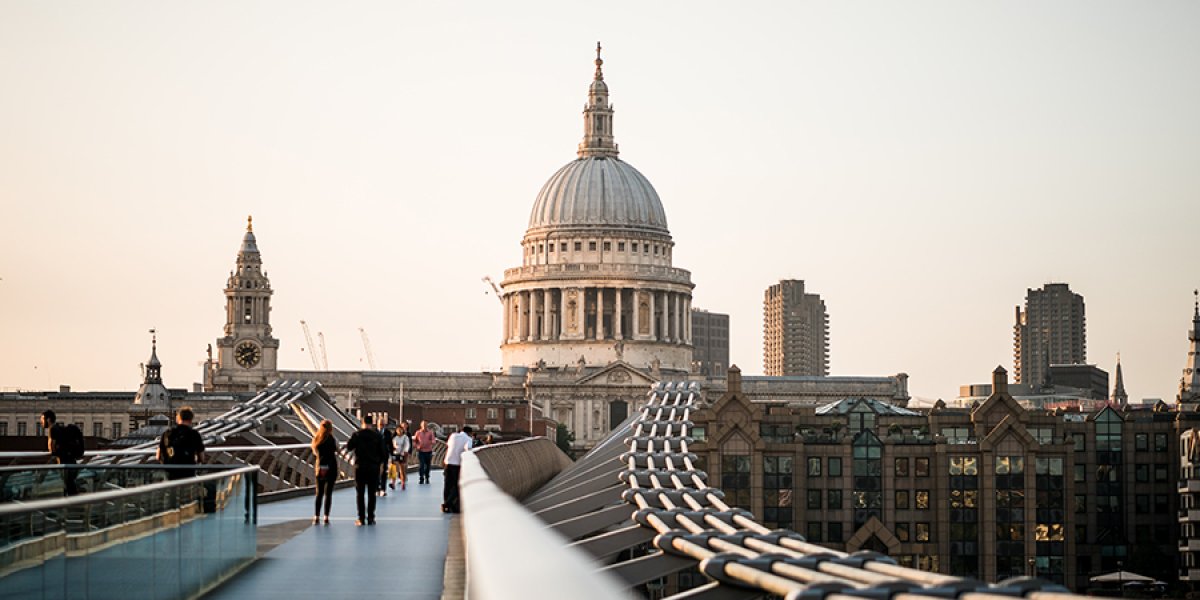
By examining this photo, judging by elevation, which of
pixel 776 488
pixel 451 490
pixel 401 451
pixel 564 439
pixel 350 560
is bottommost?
pixel 564 439

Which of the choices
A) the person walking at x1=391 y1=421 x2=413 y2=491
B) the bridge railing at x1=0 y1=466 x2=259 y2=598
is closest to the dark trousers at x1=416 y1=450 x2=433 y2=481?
the person walking at x1=391 y1=421 x2=413 y2=491

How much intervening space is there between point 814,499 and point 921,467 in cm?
595

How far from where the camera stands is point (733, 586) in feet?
41.1

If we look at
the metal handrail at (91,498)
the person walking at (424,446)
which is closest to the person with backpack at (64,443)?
the metal handrail at (91,498)

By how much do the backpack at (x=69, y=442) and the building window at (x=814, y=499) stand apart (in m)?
75.6

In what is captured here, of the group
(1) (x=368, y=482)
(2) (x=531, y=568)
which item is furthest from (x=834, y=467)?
(2) (x=531, y=568)

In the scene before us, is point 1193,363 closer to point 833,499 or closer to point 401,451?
point 833,499

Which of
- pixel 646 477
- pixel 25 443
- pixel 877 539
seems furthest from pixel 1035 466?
pixel 646 477

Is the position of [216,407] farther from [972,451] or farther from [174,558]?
[174,558]

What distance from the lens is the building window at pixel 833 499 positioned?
9962 cm

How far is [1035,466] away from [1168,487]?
14504 mm

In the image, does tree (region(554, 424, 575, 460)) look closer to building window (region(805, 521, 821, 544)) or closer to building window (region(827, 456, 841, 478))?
building window (region(827, 456, 841, 478))

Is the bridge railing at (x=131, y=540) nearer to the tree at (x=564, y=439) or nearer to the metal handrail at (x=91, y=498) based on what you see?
the metal handrail at (x=91, y=498)

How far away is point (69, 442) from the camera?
25.4 metres
